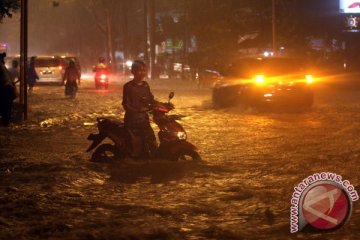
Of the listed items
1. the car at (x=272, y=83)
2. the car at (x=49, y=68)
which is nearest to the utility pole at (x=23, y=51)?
the car at (x=272, y=83)

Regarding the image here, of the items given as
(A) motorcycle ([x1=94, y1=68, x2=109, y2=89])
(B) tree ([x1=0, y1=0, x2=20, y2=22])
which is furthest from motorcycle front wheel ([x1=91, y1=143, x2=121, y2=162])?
(A) motorcycle ([x1=94, y1=68, x2=109, y2=89])

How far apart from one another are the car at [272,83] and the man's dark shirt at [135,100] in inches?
359

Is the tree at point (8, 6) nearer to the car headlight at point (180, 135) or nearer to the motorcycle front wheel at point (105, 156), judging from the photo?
the motorcycle front wheel at point (105, 156)

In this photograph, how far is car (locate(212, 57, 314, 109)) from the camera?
18484mm

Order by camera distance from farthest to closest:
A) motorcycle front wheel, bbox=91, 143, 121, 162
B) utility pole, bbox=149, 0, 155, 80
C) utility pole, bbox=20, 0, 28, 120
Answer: utility pole, bbox=149, 0, 155, 80 < utility pole, bbox=20, 0, 28, 120 < motorcycle front wheel, bbox=91, 143, 121, 162

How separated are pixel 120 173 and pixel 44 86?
1137 inches

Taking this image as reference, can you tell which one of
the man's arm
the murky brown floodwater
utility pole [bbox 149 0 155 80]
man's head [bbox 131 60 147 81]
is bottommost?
the murky brown floodwater

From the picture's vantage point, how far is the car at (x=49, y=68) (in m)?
36.2

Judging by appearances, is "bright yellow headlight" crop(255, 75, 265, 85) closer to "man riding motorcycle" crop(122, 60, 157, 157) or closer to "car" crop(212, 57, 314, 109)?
"car" crop(212, 57, 314, 109)

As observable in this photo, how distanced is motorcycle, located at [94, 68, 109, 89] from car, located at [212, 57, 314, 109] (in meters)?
12.7

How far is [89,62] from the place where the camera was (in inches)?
3012

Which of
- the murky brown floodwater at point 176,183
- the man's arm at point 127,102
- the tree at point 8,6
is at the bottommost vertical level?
the murky brown floodwater at point 176,183

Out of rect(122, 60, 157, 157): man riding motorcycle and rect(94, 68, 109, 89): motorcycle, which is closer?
rect(122, 60, 157, 157): man riding motorcycle

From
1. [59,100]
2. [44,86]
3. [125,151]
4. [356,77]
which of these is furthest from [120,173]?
[356,77]
